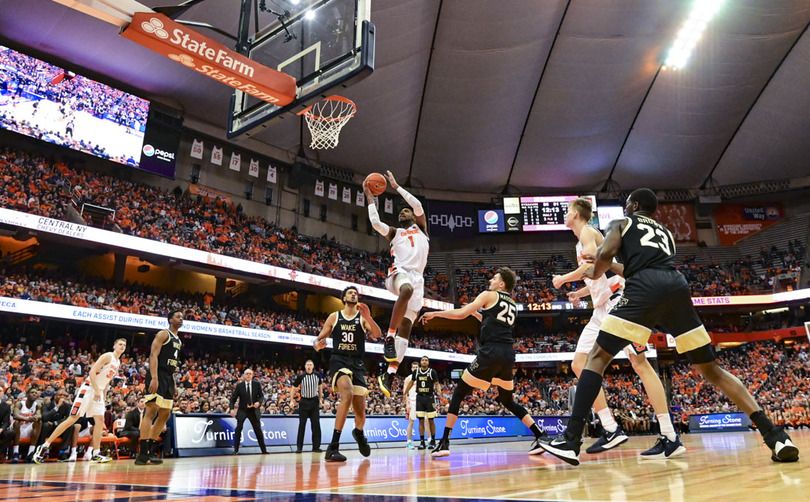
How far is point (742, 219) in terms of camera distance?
117ft

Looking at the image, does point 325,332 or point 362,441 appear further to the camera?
point 325,332

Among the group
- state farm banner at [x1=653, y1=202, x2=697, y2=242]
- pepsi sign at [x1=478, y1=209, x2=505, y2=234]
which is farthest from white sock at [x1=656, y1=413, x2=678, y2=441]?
state farm banner at [x1=653, y1=202, x2=697, y2=242]

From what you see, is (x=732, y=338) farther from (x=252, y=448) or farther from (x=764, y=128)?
(x=252, y=448)

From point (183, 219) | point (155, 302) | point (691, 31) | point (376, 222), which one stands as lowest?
A: point (376, 222)

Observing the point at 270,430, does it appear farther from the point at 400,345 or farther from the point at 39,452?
the point at 400,345

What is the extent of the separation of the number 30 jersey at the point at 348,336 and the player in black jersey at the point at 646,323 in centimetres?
331

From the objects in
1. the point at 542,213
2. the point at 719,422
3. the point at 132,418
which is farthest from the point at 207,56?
the point at 542,213

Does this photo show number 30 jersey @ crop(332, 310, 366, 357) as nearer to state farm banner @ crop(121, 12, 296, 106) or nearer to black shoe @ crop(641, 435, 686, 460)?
state farm banner @ crop(121, 12, 296, 106)

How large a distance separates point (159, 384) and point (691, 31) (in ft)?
81.3

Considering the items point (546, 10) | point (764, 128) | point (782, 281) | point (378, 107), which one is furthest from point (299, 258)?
point (782, 281)

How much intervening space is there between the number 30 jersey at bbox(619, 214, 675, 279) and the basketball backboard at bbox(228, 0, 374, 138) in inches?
168

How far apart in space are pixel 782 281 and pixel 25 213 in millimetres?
36298

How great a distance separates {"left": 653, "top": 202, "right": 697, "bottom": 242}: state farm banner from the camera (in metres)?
35.4

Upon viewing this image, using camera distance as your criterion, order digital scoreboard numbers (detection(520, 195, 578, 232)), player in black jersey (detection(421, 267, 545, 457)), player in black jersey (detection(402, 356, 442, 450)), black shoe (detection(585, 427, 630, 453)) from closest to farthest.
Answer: black shoe (detection(585, 427, 630, 453)) → player in black jersey (detection(421, 267, 545, 457)) → player in black jersey (detection(402, 356, 442, 450)) → digital scoreboard numbers (detection(520, 195, 578, 232))
